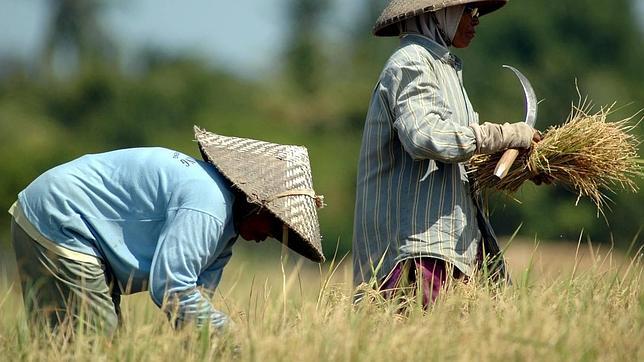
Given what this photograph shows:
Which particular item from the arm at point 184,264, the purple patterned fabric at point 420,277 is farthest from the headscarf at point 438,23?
the arm at point 184,264

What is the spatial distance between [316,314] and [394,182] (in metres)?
0.62

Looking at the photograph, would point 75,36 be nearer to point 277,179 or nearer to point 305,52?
point 305,52

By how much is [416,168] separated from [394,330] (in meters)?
0.78

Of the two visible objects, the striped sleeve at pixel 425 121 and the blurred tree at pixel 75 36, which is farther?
the blurred tree at pixel 75 36

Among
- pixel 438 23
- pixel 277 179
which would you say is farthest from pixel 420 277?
pixel 438 23

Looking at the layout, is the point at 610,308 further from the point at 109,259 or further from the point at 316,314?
the point at 109,259

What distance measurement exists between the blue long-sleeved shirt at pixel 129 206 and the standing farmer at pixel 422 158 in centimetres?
63

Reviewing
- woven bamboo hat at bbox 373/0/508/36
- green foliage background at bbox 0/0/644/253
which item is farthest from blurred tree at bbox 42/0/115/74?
woven bamboo hat at bbox 373/0/508/36

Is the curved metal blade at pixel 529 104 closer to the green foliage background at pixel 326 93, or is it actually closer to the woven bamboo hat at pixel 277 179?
the woven bamboo hat at pixel 277 179

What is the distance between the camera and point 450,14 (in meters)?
4.54

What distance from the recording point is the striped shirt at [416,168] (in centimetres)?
428

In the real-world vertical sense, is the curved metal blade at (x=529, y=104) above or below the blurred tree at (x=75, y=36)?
above

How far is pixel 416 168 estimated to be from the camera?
14.5 ft

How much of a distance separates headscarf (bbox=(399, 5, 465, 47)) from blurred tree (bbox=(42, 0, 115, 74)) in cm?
2653
